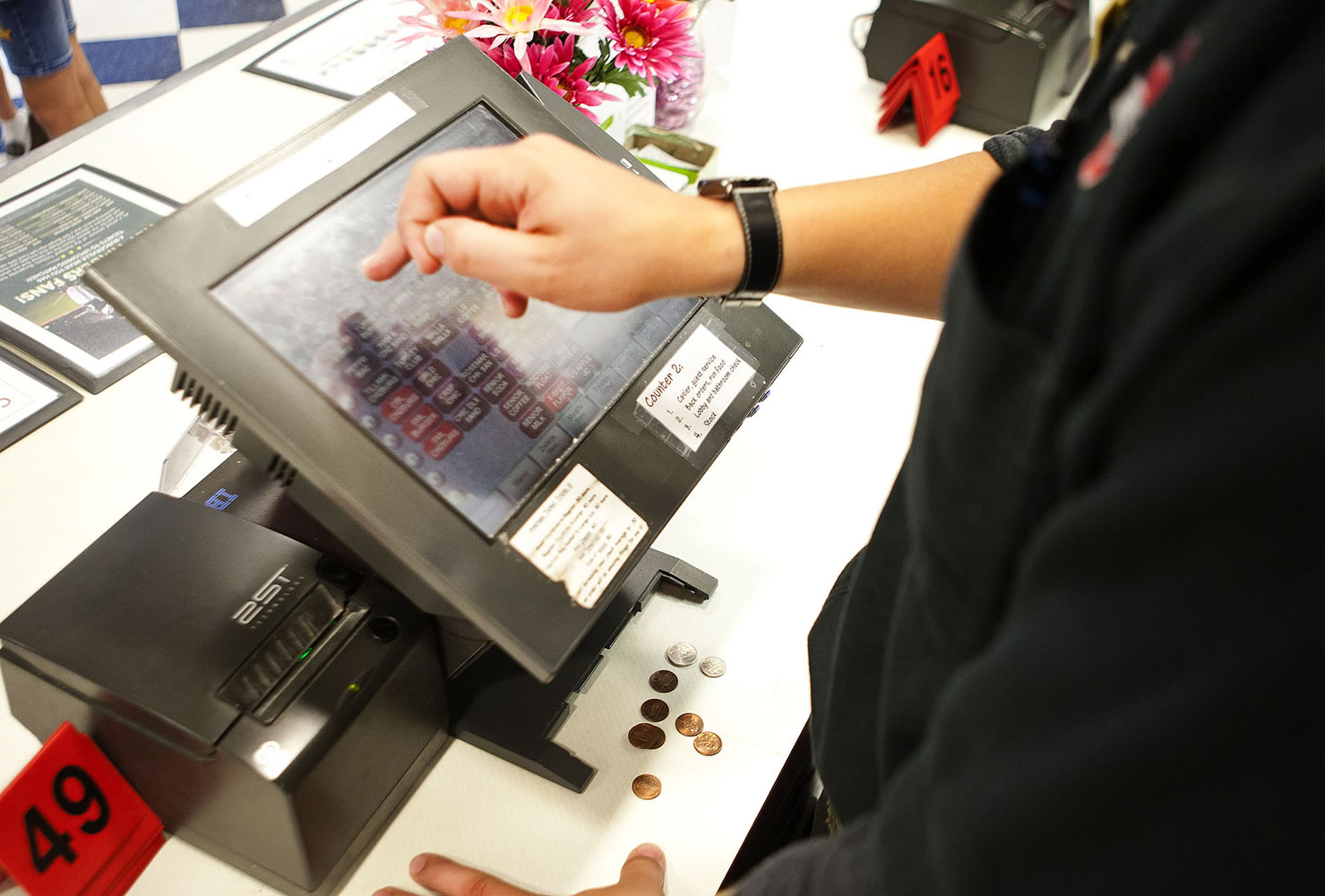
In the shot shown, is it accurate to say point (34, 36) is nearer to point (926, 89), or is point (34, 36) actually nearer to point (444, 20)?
point (444, 20)

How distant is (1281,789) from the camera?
0.32 m

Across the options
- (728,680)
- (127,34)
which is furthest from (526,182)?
(127,34)

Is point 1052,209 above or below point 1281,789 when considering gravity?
above

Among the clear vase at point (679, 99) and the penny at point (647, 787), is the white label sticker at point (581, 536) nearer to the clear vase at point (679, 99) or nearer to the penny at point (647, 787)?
the penny at point (647, 787)

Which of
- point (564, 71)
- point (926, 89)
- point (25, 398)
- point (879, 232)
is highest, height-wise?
point (926, 89)

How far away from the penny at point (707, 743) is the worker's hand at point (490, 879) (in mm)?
98

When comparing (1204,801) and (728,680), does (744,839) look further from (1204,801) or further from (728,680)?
(1204,801)

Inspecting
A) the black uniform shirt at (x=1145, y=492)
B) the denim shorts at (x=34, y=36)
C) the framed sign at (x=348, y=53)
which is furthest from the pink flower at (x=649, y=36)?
the denim shorts at (x=34, y=36)

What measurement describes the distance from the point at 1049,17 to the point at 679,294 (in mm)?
1158

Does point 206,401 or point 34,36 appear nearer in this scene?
point 206,401

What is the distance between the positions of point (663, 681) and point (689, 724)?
1.9 inches

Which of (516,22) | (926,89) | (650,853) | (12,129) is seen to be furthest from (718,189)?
(12,129)

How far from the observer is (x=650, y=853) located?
2.40 feet

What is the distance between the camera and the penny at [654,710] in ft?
2.74
